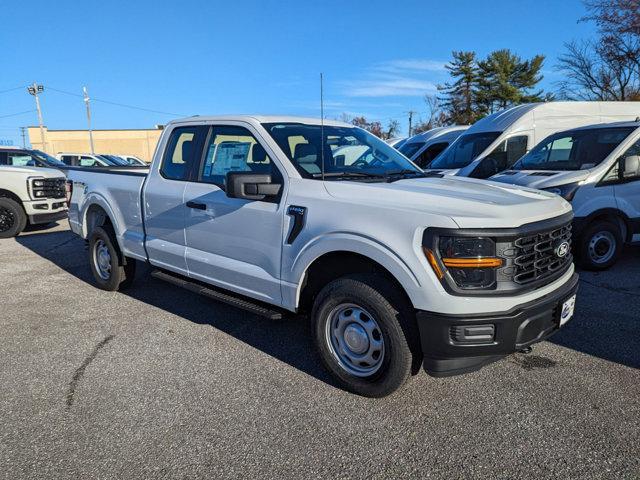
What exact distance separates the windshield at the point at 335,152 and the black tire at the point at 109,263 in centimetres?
272

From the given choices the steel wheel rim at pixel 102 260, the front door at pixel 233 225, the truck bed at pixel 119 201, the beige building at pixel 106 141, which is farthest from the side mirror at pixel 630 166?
the beige building at pixel 106 141

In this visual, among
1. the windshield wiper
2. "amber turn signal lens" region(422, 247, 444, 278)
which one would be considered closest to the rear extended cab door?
the windshield wiper

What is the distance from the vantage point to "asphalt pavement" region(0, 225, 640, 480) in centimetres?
255

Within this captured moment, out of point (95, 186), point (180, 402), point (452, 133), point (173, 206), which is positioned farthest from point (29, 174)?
point (452, 133)

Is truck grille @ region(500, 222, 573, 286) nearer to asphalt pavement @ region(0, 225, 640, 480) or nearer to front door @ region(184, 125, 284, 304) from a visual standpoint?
asphalt pavement @ region(0, 225, 640, 480)

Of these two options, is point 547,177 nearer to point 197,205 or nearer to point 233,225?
point 233,225

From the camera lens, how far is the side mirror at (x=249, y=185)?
11.0 ft

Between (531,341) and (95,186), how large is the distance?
198 inches

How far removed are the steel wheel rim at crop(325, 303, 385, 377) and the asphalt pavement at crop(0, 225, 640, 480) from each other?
235mm

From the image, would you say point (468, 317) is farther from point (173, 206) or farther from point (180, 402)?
point (173, 206)

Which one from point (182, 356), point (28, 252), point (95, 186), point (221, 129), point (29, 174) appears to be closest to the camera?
point (182, 356)

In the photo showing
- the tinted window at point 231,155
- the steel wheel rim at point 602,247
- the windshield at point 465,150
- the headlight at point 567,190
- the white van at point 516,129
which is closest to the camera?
the tinted window at point 231,155

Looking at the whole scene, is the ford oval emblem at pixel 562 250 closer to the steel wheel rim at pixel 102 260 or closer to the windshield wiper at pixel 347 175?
the windshield wiper at pixel 347 175

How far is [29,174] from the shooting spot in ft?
32.1
